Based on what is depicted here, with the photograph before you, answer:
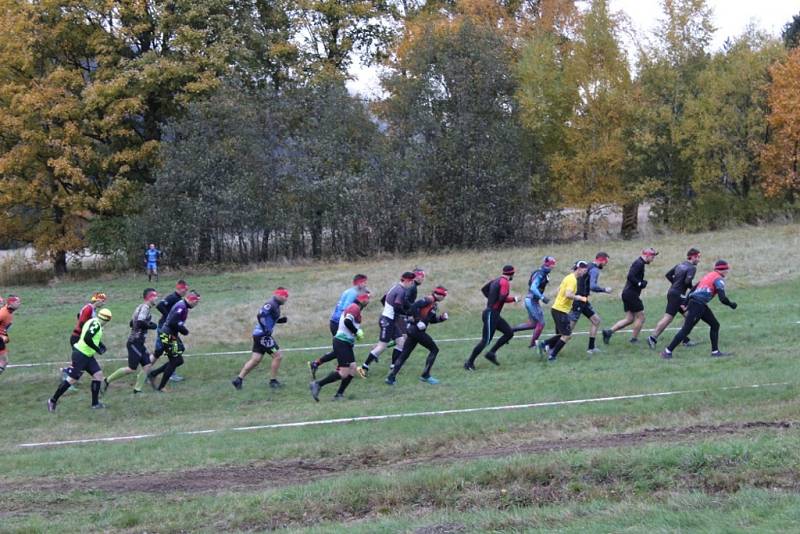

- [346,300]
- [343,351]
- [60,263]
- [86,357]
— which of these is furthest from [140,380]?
[60,263]

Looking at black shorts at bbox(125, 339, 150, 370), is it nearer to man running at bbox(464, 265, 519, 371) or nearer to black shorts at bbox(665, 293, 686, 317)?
man running at bbox(464, 265, 519, 371)

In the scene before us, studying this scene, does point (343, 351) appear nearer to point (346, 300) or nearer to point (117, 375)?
point (346, 300)

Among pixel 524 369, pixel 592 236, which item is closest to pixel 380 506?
pixel 524 369

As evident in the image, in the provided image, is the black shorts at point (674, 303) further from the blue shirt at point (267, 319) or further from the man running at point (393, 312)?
the blue shirt at point (267, 319)

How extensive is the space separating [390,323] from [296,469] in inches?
243

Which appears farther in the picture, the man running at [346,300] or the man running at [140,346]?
the man running at [140,346]

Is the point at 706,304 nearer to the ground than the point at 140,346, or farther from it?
farther from it

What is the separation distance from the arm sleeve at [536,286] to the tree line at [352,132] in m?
24.6

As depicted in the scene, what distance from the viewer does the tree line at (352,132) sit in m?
42.9

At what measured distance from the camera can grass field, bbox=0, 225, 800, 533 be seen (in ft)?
30.0

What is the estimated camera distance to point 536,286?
19.0 meters

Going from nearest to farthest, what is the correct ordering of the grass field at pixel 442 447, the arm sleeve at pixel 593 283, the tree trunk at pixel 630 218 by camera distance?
1. the grass field at pixel 442 447
2. the arm sleeve at pixel 593 283
3. the tree trunk at pixel 630 218

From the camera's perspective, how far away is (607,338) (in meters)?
19.7

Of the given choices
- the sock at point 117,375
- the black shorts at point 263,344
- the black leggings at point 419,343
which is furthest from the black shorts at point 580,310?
the sock at point 117,375
